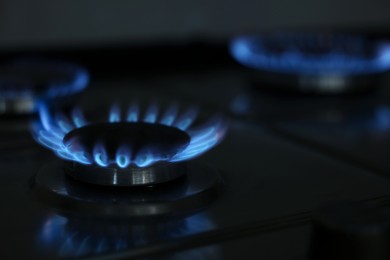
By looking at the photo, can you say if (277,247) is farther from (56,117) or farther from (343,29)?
(343,29)

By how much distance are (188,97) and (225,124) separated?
198 millimetres

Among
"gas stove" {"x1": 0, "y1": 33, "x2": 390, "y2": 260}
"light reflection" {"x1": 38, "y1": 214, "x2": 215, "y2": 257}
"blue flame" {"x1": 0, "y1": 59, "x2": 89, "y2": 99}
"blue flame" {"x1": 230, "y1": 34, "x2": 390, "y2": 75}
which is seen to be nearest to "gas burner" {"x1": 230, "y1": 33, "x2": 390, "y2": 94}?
"blue flame" {"x1": 230, "y1": 34, "x2": 390, "y2": 75}

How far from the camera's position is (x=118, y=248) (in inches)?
20.6

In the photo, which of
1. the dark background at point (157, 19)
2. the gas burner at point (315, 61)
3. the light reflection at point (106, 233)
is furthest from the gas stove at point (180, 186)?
the dark background at point (157, 19)

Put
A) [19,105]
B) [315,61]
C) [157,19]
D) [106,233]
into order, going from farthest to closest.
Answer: [157,19]
[315,61]
[19,105]
[106,233]

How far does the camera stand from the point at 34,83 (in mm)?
943

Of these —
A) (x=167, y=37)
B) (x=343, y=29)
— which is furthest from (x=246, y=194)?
(x=343, y=29)

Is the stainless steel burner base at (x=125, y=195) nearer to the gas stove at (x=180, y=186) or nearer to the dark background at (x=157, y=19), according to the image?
the gas stove at (x=180, y=186)

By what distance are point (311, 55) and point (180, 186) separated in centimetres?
60

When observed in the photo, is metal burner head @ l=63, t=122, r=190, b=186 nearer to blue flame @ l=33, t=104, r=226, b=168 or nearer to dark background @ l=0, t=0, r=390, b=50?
blue flame @ l=33, t=104, r=226, b=168

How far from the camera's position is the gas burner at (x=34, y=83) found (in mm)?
894

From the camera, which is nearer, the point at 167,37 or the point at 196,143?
the point at 196,143

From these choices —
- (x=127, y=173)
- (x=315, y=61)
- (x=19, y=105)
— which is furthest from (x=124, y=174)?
(x=315, y=61)

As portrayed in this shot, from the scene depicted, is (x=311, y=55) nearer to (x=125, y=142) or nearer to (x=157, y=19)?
(x=157, y=19)
